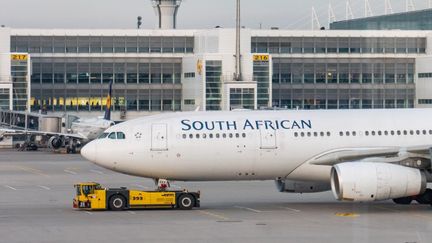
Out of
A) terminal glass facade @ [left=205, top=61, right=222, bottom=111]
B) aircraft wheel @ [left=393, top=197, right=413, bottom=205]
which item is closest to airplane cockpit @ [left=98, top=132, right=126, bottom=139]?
aircraft wheel @ [left=393, top=197, right=413, bottom=205]

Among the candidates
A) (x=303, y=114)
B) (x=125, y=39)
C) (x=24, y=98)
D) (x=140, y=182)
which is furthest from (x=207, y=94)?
(x=303, y=114)

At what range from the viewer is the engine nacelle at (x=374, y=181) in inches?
1423

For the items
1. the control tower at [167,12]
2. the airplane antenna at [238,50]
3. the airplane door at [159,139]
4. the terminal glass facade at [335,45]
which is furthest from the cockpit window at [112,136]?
the control tower at [167,12]

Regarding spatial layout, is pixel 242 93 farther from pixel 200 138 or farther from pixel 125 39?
pixel 200 138

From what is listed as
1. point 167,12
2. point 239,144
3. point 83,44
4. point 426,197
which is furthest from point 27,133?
point 426,197

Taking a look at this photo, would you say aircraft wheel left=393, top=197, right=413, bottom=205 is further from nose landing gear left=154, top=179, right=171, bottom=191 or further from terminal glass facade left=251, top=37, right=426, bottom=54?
terminal glass facade left=251, top=37, right=426, bottom=54

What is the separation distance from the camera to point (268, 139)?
3856 cm

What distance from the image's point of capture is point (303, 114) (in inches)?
1576

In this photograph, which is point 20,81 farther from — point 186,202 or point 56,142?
point 186,202

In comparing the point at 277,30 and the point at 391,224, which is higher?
the point at 277,30

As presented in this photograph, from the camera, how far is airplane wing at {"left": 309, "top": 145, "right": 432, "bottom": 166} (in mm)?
37406

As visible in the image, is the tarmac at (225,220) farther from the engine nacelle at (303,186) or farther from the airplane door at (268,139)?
the airplane door at (268,139)

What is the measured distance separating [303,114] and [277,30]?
69.4 metres

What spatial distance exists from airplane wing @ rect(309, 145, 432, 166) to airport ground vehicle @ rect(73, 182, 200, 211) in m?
4.92
